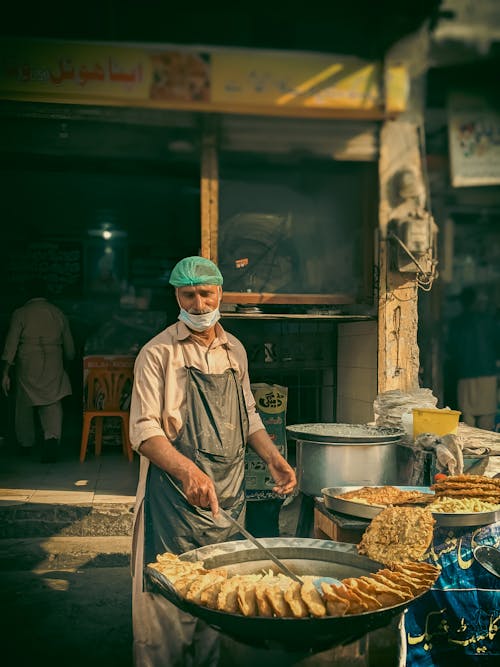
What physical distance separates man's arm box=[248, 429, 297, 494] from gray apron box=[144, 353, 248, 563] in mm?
96

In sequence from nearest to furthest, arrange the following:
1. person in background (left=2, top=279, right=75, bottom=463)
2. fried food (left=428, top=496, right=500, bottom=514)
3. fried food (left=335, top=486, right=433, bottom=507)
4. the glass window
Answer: fried food (left=428, top=496, right=500, bottom=514)
fried food (left=335, top=486, right=433, bottom=507)
the glass window
person in background (left=2, top=279, right=75, bottom=463)

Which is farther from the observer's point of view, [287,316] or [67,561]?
[287,316]

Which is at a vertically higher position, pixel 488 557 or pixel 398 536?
pixel 398 536

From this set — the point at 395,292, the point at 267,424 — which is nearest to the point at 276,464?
the point at 267,424

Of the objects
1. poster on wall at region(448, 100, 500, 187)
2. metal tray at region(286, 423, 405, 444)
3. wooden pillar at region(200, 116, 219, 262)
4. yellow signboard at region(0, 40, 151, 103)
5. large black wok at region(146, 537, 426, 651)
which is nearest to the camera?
large black wok at region(146, 537, 426, 651)

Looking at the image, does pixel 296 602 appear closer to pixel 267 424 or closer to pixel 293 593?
pixel 293 593

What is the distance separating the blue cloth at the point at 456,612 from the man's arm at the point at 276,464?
2.41 feet

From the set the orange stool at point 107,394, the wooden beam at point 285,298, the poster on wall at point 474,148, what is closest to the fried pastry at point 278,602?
the wooden beam at point 285,298

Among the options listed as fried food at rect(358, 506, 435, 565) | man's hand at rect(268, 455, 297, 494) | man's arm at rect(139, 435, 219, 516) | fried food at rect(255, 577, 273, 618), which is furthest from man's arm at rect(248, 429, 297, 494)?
fried food at rect(255, 577, 273, 618)

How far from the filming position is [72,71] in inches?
265

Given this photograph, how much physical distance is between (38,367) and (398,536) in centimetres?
706

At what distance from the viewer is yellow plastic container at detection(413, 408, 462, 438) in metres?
4.26

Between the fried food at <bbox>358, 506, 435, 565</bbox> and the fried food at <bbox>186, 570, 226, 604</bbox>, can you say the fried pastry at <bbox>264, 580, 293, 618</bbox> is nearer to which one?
the fried food at <bbox>186, 570, 226, 604</bbox>

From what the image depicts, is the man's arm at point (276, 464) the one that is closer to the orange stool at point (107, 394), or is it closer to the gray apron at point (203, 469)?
the gray apron at point (203, 469)
